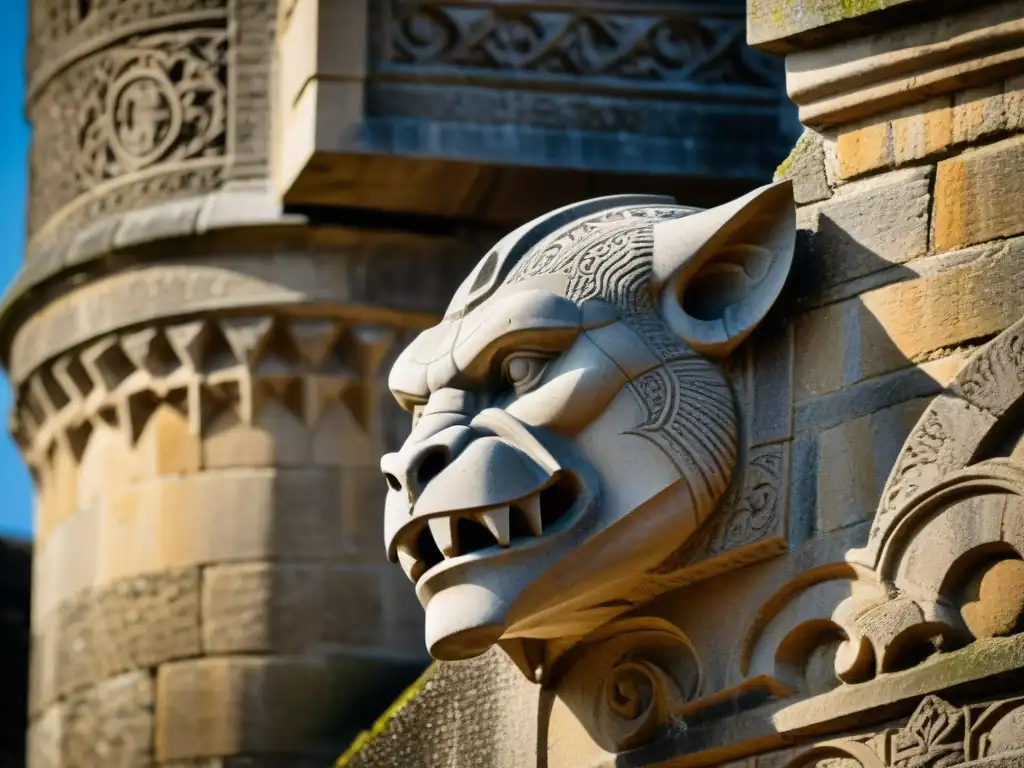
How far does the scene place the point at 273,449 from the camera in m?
11.6

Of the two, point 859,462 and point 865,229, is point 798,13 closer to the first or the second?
point 865,229

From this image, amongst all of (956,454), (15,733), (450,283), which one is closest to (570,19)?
(450,283)

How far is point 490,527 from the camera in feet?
19.4

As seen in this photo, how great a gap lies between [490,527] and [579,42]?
18.1ft

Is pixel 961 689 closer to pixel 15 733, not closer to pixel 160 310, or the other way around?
pixel 160 310

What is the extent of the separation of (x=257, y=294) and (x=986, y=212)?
596cm

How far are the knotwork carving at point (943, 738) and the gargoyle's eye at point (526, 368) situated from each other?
907mm

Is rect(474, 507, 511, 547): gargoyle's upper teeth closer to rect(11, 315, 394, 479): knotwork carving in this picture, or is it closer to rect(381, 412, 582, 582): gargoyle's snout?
rect(381, 412, 582, 582): gargoyle's snout

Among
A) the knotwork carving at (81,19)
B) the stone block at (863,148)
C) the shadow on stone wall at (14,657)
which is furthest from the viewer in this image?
the shadow on stone wall at (14,657)

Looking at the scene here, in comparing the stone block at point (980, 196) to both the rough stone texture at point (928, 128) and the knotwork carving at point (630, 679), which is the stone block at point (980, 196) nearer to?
the rough stone texture at point (928, 128)

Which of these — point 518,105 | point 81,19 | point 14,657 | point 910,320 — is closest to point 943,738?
point 910,320

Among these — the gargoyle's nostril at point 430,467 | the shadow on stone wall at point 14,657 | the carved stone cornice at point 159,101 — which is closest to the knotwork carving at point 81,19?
the carved stone cornice at point 159,101

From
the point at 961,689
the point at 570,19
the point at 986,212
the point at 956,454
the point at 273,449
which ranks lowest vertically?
the point at 961,689

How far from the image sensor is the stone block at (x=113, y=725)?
37.9ft
